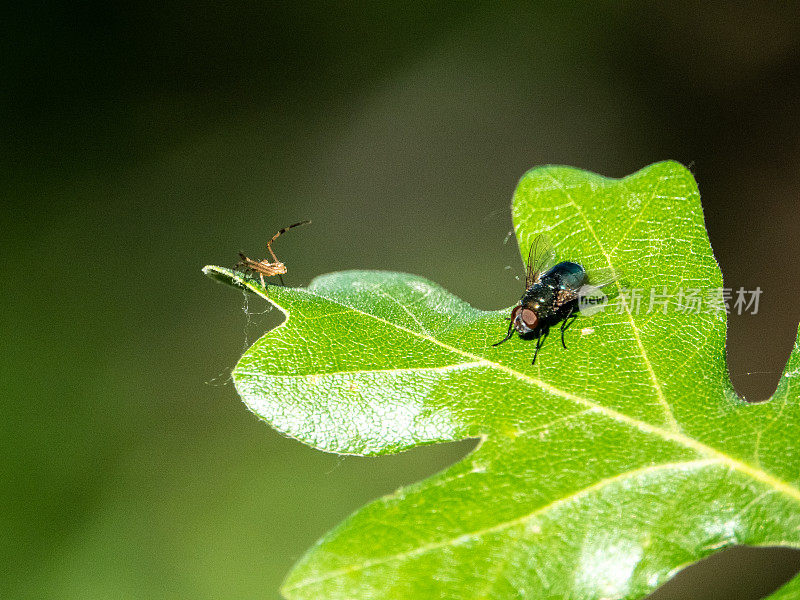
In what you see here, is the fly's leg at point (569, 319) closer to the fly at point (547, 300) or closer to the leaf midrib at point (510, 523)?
the fly at point (547, 300)

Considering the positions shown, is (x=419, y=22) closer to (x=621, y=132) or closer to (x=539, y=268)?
(x=621, y=132)

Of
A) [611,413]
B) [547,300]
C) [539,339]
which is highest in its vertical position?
[547,300]

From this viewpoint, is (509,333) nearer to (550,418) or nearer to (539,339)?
(539,339)

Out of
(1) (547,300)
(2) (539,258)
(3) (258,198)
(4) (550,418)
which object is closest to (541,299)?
(1) (547,300)

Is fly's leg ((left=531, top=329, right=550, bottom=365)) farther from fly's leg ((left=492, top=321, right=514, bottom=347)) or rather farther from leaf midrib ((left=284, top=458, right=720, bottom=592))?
leaf midrib ((left=284, top=458, right=720, bottom=592))

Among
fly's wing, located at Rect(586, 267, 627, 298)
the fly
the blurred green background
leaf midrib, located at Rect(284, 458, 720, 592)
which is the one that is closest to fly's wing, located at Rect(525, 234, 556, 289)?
the fly

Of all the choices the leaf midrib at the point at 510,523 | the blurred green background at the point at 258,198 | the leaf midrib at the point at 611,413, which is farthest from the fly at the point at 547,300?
the blurred green background at the point at 258,198

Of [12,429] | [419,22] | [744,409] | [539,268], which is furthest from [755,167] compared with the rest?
[12,429]
